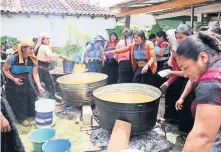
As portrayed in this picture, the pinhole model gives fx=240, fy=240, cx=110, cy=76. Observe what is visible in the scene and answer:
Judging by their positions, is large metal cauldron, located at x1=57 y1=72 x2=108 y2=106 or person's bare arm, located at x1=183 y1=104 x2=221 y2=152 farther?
large metal cauldron, located at x1=57 y1=72 x2=108 y2=106

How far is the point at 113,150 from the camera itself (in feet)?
11.8

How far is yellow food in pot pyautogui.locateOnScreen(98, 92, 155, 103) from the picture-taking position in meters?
4.35

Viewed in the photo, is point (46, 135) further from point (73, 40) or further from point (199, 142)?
point (73, 40)

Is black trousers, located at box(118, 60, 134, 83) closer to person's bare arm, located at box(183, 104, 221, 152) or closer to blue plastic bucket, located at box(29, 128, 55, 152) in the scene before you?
blue plastic bucket, located at box(29, 128, 55, 152)

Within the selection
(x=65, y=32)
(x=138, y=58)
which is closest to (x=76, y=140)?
(x=138, y=58)

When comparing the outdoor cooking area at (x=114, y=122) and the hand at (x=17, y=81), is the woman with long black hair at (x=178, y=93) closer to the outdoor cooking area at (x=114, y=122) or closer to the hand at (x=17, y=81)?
the outdoor cooking area at (x=114, y=122)

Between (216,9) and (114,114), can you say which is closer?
(114,114)

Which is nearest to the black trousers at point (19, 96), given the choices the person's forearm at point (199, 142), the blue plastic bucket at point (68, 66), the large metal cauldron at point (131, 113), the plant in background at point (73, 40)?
the blue plastic bucket at point (68, 66)

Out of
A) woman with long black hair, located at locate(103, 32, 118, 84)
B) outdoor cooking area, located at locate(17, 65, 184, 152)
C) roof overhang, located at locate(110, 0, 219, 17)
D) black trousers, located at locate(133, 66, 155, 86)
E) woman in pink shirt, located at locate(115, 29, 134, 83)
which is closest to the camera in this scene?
outdoor cooking area, located at locate(17, 65, 184, 152)

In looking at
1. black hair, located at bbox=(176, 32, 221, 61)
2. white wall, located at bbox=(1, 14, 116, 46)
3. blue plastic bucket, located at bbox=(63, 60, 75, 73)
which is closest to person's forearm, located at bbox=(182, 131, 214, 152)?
black hair, located at bbox=(176, 32, 221, 61)

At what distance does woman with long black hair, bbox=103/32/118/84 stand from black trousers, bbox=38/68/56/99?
1669 mm

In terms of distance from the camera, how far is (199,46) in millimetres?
1728

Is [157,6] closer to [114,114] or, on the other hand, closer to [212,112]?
[114,114]

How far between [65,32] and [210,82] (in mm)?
14107
